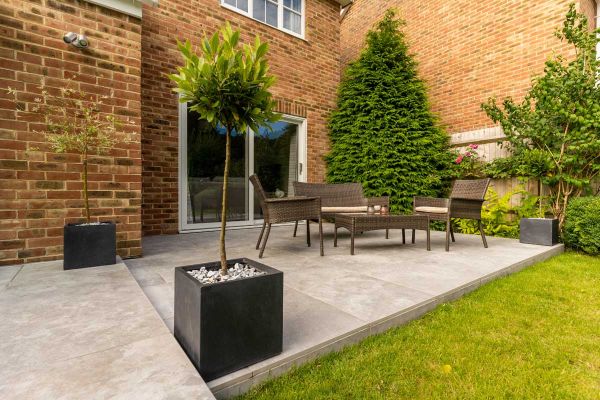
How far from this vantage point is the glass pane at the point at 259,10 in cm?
Result: 556

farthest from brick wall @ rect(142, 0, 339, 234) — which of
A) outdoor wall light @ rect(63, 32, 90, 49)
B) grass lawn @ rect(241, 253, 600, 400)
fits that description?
grass lawn @ rect(241, 253, 600, 400)

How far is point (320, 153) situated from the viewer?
644 centimetres

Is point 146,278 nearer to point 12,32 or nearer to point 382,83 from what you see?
point 12,32

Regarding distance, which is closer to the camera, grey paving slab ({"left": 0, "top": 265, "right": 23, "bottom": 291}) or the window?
grey paving slab ({"left": 0, "top": 265, "right": 23, "bottom": 291})

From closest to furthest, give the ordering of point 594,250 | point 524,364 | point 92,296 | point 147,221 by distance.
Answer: point 524,364 → point 92,296 → point 594,250 → point 147,221

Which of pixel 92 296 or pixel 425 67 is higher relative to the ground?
pixel 425 67

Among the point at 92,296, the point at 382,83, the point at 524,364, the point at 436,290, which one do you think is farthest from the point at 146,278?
the point at 382,83

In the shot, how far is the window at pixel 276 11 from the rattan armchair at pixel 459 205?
4.20 m

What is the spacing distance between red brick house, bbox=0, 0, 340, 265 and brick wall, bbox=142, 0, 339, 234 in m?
0.02

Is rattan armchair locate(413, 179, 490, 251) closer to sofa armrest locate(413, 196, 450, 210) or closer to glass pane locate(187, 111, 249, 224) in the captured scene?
sofa armrest locate(413, 196, 450, 210)

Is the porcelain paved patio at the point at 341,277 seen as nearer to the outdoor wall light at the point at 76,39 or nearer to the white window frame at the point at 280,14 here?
the outdoor wall light at the point at 76,39

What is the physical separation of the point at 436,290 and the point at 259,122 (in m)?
1.70

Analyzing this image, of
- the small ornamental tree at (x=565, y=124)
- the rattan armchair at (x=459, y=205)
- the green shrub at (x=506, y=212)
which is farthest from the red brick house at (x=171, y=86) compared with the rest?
the rattan armchair at (x=459, y=205)

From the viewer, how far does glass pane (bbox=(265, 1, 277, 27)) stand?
5766 mm
